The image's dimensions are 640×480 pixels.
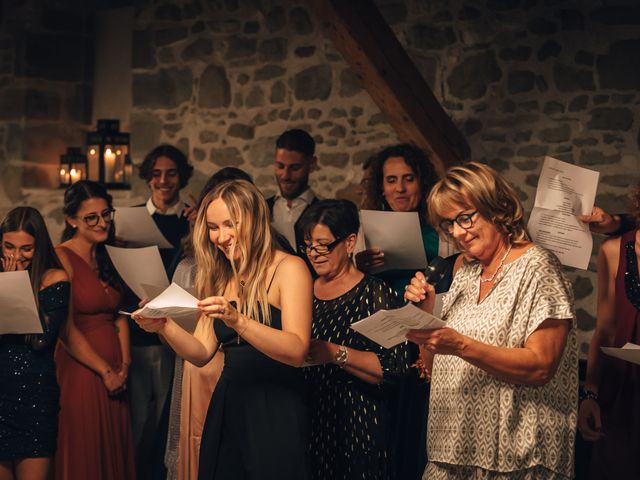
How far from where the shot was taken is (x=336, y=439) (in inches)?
126

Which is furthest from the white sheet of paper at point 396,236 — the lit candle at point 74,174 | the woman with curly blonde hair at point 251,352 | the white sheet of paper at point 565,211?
the lit candle at point 74,174

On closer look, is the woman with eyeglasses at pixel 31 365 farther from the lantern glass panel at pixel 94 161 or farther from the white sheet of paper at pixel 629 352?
the lantern glass panel at pixel 94 161

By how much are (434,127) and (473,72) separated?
76cm

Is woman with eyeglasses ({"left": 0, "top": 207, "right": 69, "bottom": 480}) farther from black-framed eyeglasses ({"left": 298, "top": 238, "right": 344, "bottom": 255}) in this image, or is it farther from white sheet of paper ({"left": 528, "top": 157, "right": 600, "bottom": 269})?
white sheet of paper ({"left": 528, "top": 157, "right": 600, "bottom": 269})

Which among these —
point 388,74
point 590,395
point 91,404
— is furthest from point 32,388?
point 388,74

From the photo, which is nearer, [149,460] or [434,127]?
[149,460]

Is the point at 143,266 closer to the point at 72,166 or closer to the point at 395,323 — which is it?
the point at 395,323

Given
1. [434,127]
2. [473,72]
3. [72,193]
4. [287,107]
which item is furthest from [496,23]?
[72,193]

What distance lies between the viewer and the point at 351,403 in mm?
3219

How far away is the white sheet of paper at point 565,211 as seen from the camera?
3221 millimetres

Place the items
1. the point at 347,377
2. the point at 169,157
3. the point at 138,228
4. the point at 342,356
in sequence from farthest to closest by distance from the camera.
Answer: the point at 169,157 < the point at 138,228 < the point at 347,377 < the point at 342,356

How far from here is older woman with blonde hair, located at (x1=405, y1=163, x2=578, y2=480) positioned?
2.48 metres

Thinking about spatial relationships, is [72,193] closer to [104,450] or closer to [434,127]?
[104,450]

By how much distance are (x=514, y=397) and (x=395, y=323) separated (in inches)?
14.5
